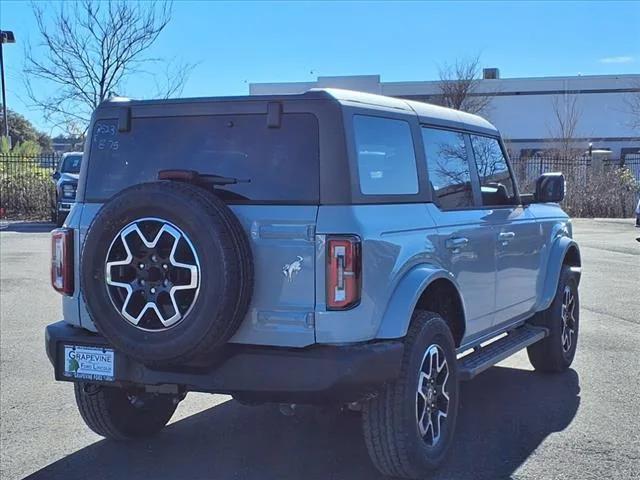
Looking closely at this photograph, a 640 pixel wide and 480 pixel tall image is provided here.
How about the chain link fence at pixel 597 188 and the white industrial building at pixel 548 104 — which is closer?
the chain link fence at pixel 597 188

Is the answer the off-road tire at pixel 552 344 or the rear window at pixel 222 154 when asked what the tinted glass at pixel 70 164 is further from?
the rear window at pixel 222 154

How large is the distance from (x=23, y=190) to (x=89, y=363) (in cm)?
2102

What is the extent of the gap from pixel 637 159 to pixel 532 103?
27.6 metres

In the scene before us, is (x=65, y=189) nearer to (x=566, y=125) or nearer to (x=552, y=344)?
(x=552, y=344)

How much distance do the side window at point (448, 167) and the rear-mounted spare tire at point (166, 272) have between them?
1501 millimetres

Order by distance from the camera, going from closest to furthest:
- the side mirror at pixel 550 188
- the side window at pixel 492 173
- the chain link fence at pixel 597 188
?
1. the side window at pixel 492 173
2. the side mirror at pixel 550 188
3. the chain link fence at pixel 597 188

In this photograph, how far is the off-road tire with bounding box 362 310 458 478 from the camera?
3883 millimetres

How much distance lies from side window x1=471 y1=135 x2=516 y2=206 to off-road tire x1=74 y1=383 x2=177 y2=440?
8.77ft

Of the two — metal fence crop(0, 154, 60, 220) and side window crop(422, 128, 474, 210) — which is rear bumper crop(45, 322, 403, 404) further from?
metal fence crop(0, 154, 60, 220)

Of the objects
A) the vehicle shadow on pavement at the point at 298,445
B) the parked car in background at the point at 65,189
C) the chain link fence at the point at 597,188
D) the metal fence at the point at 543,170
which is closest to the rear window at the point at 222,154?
the vehicle shadow on pavement at the point at 298,445

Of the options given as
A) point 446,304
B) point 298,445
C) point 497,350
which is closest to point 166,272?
point 298,445

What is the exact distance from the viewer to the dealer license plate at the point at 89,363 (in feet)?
13.0

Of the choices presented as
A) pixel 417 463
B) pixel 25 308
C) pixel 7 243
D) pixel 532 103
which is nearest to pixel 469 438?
A: pixel 417 463

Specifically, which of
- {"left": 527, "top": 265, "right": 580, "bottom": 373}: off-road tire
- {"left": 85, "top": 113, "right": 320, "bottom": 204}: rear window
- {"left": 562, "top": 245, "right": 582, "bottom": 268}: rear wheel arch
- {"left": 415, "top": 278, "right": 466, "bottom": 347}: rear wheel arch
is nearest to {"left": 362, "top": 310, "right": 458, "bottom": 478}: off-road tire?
{"left": 415, "top": 278, "right": 466, "bottom": 347}: rear wheel arch
